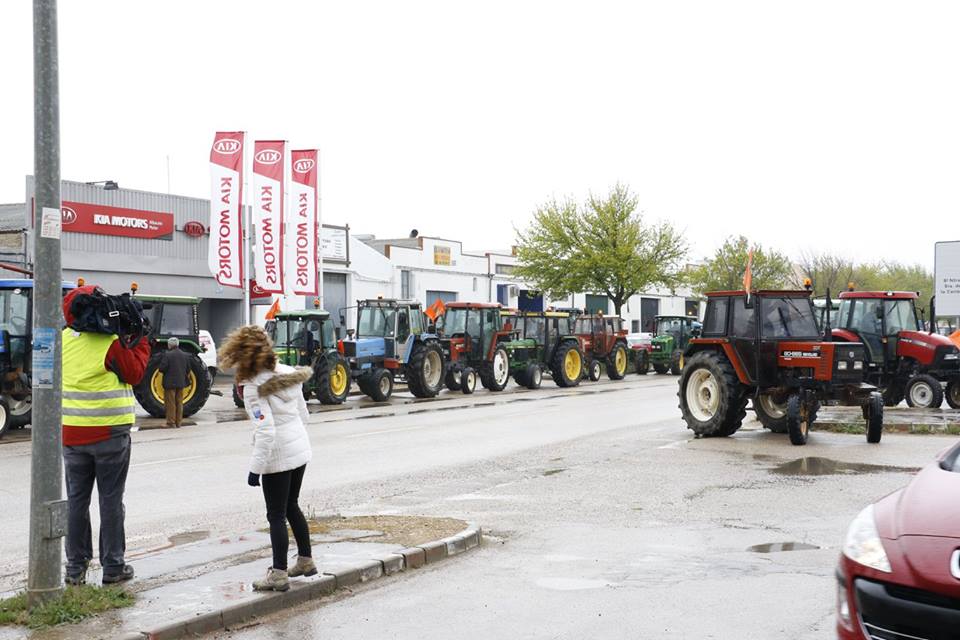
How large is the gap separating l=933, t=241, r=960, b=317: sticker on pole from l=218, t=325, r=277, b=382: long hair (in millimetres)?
18224

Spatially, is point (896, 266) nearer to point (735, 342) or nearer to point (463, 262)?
point (463, 262)

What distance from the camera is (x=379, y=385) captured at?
27250 millimetres

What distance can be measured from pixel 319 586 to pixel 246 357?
157 centimetres

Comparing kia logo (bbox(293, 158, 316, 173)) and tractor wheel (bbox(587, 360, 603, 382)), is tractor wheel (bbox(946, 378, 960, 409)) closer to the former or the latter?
tractor wheel (bbox(587, 360, 603, 382))

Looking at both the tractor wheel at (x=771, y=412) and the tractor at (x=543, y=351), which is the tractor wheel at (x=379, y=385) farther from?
the tractor wheel at (x=771, y=412)

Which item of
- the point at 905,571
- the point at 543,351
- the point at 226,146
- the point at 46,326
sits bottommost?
the point at 905,571

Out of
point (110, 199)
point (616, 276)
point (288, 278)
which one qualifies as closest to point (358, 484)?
point (288, 278)

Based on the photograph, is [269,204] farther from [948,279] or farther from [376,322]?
[948,279]

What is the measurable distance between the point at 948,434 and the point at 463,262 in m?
39.5

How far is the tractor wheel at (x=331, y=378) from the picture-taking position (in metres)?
25.2

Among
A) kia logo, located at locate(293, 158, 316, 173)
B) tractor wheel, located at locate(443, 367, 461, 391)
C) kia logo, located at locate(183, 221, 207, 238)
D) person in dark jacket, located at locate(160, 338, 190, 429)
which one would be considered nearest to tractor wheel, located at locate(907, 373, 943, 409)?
tractor wheel, located at locate(443, 367, 461, 391)

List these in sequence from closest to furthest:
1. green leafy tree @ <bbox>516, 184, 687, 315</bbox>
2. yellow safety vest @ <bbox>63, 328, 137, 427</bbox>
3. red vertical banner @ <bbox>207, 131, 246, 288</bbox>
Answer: yellow safety vest @ <bbox>63, 328, 137, 427</bbox> < red vertical banner @ <bbox>207, 131, 246, 288</bbox> < green leafy tree @ <bbox>516, 184, 687, 315</bbox>

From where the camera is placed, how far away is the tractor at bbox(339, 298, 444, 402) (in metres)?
27.5

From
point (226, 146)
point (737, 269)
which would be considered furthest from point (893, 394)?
point (737, 269)
